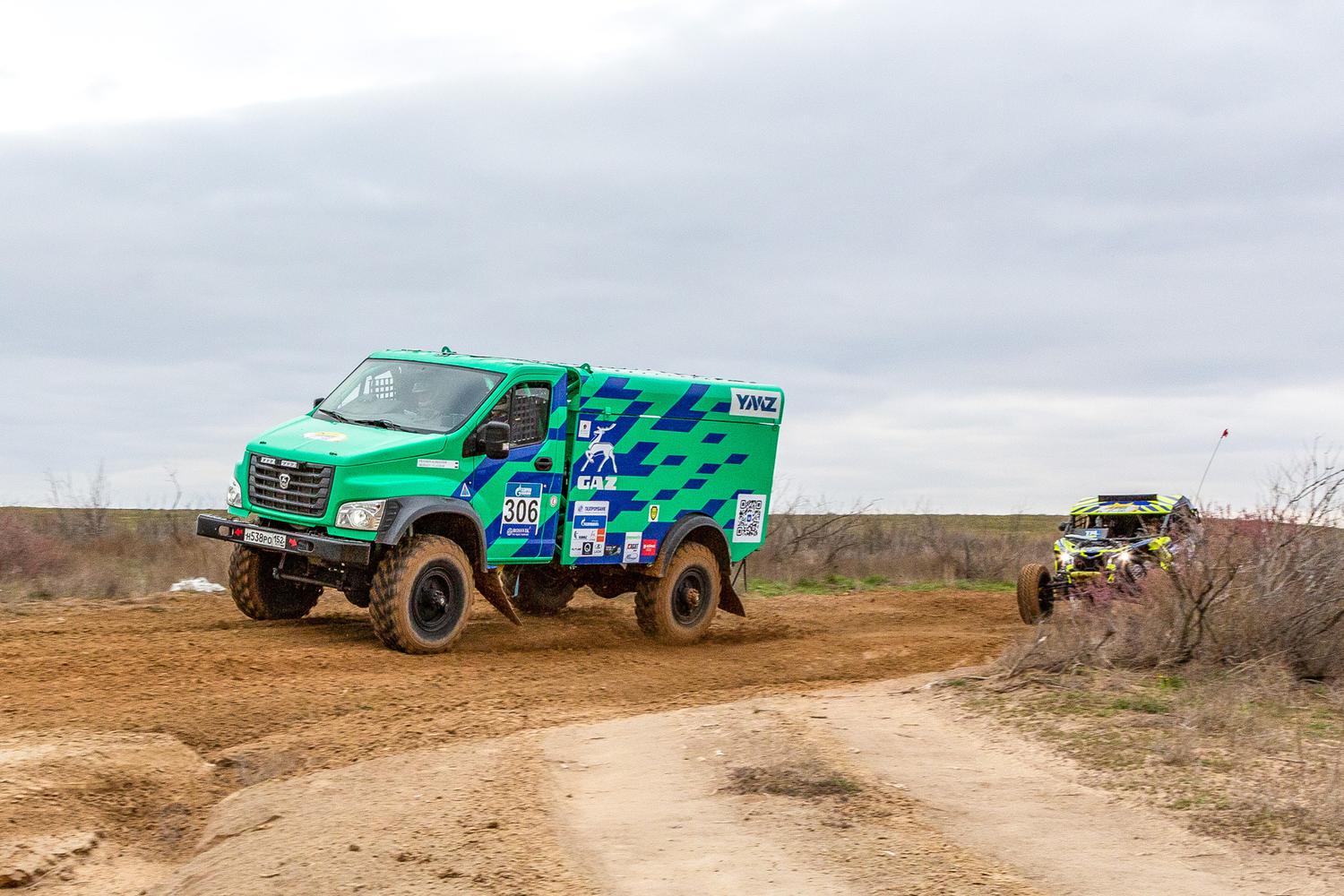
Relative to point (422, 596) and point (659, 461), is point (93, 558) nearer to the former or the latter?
point (422, 596)

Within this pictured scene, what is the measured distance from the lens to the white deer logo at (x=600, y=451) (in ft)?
49.2

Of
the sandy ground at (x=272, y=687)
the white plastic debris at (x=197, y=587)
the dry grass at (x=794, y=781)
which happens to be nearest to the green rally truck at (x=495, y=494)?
the sandy ground at (x=272, y=687)

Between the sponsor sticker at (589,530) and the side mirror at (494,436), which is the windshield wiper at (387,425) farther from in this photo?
the sponsor sticker at (589,530)

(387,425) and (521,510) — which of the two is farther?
(521,510)

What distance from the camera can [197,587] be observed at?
18.6 m

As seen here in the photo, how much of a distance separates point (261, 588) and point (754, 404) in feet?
20.6

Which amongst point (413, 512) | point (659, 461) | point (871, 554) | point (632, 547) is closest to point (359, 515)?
point (413, 512)

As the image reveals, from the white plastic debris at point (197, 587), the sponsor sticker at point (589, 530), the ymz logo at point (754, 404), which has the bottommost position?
the white plastic debris at point (197, 587)

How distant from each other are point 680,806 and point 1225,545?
297 inches

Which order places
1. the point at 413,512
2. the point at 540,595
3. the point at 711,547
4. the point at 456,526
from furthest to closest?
the point at 540,595 → the point at 711,547 → the point at 456,526 → the point at 413,512

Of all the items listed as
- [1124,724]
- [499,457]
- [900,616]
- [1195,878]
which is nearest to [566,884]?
[1195,878]

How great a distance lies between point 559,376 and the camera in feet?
47.8

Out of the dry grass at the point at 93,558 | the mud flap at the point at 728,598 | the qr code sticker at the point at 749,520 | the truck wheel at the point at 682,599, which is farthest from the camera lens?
the dry grass at the point at 93,558

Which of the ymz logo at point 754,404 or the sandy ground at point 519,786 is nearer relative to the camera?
the sandy ground at point 519,786
